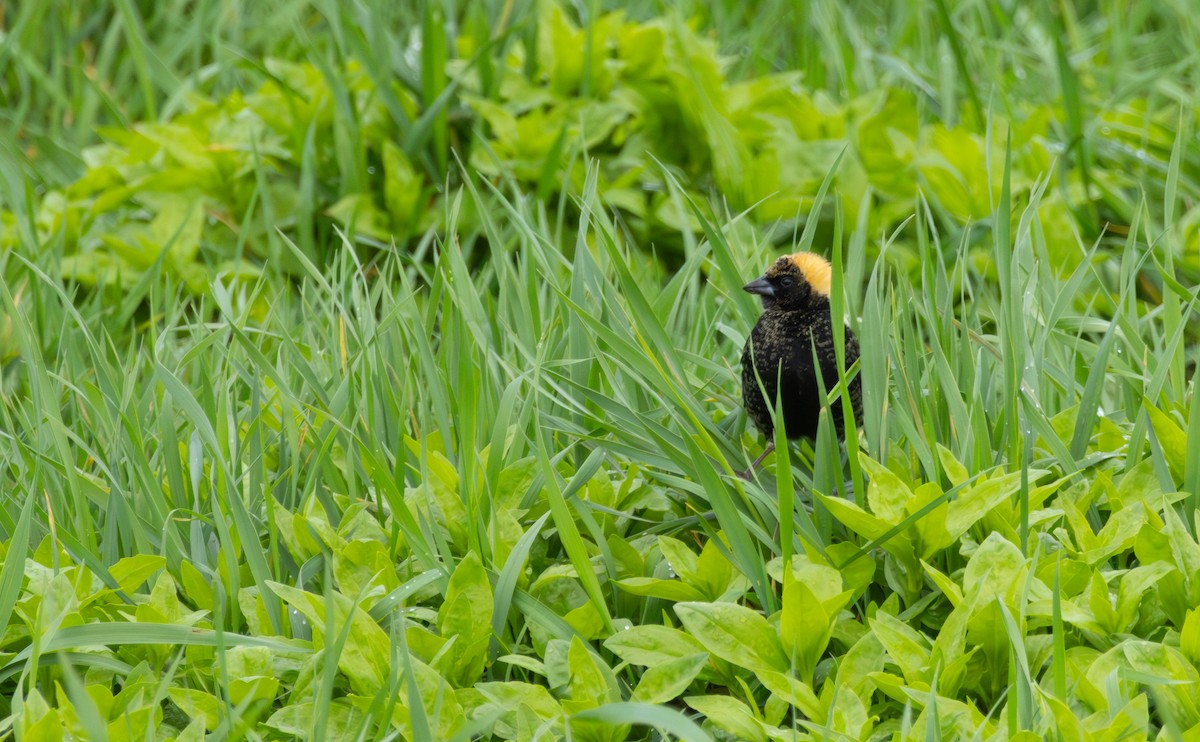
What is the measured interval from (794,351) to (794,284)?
A: 207mm

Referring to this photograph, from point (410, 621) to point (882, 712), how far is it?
0.89 meters

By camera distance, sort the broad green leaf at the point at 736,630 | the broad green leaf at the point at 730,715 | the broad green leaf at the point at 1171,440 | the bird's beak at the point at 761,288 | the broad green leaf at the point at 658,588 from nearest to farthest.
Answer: the broad green leaf at the point at 730,715 → the broad green leaf at the point at 736,630 → the broad green leaf at the point at 658,588 → the broad green leaf at the point at 1171,440 → the bird's beak at the point at 761,288

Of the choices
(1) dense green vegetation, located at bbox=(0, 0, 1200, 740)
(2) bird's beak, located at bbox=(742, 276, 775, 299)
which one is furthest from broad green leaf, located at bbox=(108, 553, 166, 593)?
(2) bird's beak, located at bbox=(742, 276, 775, 299)

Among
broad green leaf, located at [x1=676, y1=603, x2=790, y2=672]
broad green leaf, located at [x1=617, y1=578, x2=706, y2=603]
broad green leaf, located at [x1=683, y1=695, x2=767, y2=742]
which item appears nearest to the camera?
broad green leaf, located at [x1=683, y1=695, x2=767, y2=742]

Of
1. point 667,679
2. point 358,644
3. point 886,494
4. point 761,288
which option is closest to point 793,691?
point 667,679

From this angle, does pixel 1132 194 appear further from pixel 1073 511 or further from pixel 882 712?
pixel 882 712

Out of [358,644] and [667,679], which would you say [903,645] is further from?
[358,644]

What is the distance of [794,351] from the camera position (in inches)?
109

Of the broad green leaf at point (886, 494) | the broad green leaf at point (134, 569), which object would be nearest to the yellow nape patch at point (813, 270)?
the broad green leaf at point (886, 494)

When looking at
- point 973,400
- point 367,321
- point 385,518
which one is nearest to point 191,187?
point 367,321

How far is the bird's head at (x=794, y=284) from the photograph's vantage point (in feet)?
9.59

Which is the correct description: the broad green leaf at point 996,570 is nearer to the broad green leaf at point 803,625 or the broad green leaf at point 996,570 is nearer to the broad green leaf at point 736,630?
the broad green leaf at point 803,625

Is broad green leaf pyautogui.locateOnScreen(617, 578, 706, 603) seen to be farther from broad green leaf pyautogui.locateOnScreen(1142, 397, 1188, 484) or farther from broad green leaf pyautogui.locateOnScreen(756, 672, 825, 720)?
broad green leaf pyautogui.locateOnScreen(1142, 397, 1188, 484)

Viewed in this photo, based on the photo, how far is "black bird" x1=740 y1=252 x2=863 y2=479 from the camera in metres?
2.77
